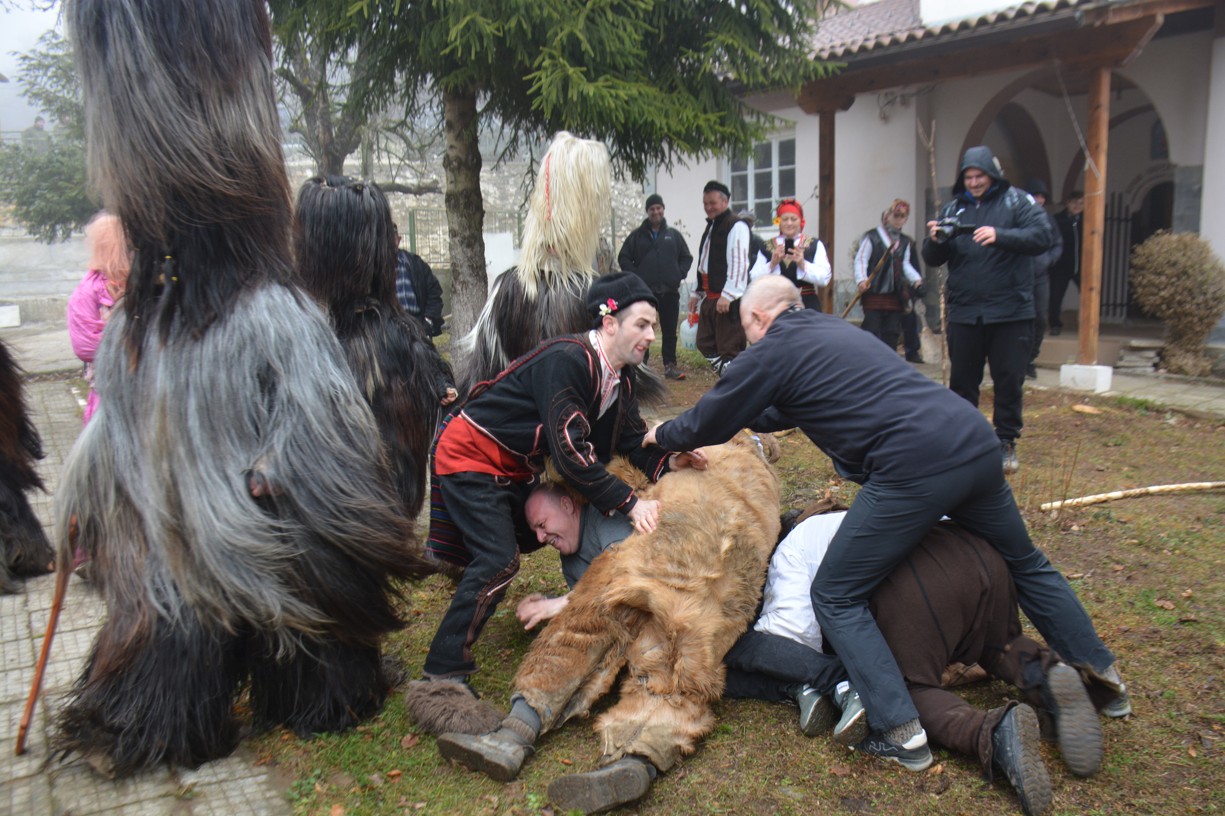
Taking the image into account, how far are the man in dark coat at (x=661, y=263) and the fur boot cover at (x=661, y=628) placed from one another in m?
7.66

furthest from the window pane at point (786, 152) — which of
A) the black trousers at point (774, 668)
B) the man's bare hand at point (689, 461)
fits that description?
the black trousers at point (774, 668)

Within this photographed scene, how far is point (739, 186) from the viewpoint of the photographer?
15.6m

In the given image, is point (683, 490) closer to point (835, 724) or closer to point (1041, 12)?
point (835, 724)

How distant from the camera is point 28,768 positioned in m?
3.14

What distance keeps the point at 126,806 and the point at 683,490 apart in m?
2.14

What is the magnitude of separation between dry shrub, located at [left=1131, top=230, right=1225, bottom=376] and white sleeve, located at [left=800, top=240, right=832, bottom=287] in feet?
13.0

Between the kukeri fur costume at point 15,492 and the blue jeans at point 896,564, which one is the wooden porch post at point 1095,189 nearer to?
the blue jeans at point 896,564

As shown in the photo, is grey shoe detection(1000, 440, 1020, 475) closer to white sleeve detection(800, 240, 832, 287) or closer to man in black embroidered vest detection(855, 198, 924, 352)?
white sleeve detection(800, 240, 832, 287)

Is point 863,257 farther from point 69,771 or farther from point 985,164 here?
point 69,771

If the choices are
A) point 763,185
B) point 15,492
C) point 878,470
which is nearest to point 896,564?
point 878,470

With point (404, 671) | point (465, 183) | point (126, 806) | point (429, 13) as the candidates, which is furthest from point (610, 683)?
point (465, 183)

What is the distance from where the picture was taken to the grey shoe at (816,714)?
3221mm

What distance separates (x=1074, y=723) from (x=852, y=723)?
2.22 ft

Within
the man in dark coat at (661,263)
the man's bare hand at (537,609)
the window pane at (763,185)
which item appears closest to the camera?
the man's bare hand at (537,609)
